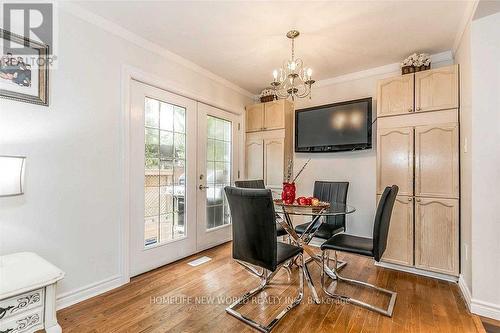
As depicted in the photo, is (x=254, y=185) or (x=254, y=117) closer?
(x=254, y=185)

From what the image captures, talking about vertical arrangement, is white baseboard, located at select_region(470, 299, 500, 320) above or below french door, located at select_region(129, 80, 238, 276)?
below

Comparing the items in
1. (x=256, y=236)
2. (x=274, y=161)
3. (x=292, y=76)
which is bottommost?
(x=256, y=236)

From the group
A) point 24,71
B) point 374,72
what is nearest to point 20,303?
point 24,71

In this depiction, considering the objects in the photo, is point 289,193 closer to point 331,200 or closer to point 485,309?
point 331,200

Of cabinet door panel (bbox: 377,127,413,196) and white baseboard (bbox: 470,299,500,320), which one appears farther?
cabinet door panel (bbox: 377,127,413,196)

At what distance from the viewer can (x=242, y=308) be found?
6.64ft

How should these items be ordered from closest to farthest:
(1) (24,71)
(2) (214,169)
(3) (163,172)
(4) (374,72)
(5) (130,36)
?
(1) (24,71) → (5) (130,36) → (3) (163,172) → (4) (374,72) → (2) (214,169)

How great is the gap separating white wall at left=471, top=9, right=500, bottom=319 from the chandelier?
1.33 metres

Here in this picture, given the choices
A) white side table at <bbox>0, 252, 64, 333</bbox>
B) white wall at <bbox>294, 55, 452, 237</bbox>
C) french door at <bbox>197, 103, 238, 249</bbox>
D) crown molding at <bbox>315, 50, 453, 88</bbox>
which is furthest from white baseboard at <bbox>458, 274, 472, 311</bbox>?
white side table at <bbox>0, 252, 64, 333</bbox>

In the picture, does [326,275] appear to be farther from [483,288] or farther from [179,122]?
[179,122]

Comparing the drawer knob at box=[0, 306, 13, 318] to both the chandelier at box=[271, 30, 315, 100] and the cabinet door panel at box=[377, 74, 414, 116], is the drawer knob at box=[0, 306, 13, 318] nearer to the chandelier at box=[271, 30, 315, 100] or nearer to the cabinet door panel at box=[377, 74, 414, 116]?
the chandelier at box=[271, 30, 315, 100]

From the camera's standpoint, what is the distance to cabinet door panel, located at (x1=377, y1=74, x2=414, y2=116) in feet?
9.10

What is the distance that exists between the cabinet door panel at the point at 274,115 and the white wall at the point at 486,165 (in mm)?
2269

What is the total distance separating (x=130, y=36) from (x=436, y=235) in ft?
12.4
